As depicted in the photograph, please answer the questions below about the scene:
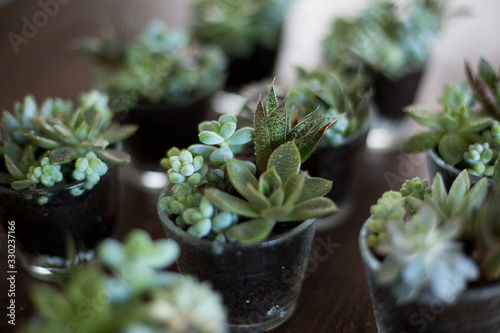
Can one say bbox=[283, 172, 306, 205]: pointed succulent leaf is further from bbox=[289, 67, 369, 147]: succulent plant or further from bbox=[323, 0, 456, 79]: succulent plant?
bbox=[323, 0, 456, 79]: succulent plant

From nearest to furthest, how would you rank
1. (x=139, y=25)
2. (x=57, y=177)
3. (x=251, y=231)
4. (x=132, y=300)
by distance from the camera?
(x=132, y=300) → (x=251, y=231) → (x=57, y=177) → (x=139, y=25)

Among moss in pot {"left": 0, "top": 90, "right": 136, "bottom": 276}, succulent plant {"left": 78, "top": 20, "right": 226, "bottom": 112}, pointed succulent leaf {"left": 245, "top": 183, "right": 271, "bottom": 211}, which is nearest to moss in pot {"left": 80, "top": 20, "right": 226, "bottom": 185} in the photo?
succulent plant {"left": 78, "top": 20, "right": 226, "bottom": 112}

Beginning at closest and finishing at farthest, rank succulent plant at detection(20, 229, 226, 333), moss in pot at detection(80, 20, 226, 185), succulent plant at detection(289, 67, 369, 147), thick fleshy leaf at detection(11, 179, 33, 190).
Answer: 1. succulent plant at detection(20, 229, 226, 333)
2. thick fleshy leaf at detection(11, 179, 33, 190)
3. succulent plant at detection(289, 67, 369, 147)
4. moss in pot at detection(80, 20, 226, 185)

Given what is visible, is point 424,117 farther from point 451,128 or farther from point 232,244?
point 232,244

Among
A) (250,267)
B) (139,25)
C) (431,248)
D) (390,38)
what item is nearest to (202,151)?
(250,267)

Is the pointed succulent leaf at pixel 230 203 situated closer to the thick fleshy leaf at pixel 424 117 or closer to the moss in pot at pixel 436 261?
the moss in pot at pixel 436 261

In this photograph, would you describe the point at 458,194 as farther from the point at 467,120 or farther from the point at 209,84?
the point at 209,84
